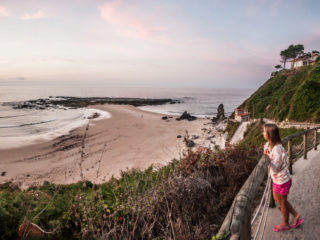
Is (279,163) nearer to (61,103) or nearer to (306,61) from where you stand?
(306,61)

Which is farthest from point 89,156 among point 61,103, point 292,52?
point 292,52

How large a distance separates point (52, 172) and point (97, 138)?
371 inches

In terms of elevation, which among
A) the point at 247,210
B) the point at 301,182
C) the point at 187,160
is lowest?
the point at 301,182

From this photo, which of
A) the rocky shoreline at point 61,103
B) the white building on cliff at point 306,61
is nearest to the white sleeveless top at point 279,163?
the white building on cliff at point 306,61

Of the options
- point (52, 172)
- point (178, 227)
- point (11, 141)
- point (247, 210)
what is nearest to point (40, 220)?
point (178, 227)

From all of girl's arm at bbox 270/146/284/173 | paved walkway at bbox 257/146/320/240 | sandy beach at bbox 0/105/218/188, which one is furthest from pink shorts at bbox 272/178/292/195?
sandy beach at bbox 0/105/218/188

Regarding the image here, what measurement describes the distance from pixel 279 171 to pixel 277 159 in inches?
7.7

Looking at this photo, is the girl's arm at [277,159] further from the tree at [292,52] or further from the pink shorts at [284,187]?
the tree at [292,52]

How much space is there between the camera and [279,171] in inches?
113

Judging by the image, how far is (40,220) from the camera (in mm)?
2887

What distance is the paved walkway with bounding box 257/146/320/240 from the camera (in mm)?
2814

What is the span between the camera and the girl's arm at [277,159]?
282 cm

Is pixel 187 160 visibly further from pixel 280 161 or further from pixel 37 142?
pixel 37 142

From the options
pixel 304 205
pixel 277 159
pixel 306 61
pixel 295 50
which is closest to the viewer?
pixel 277 159
